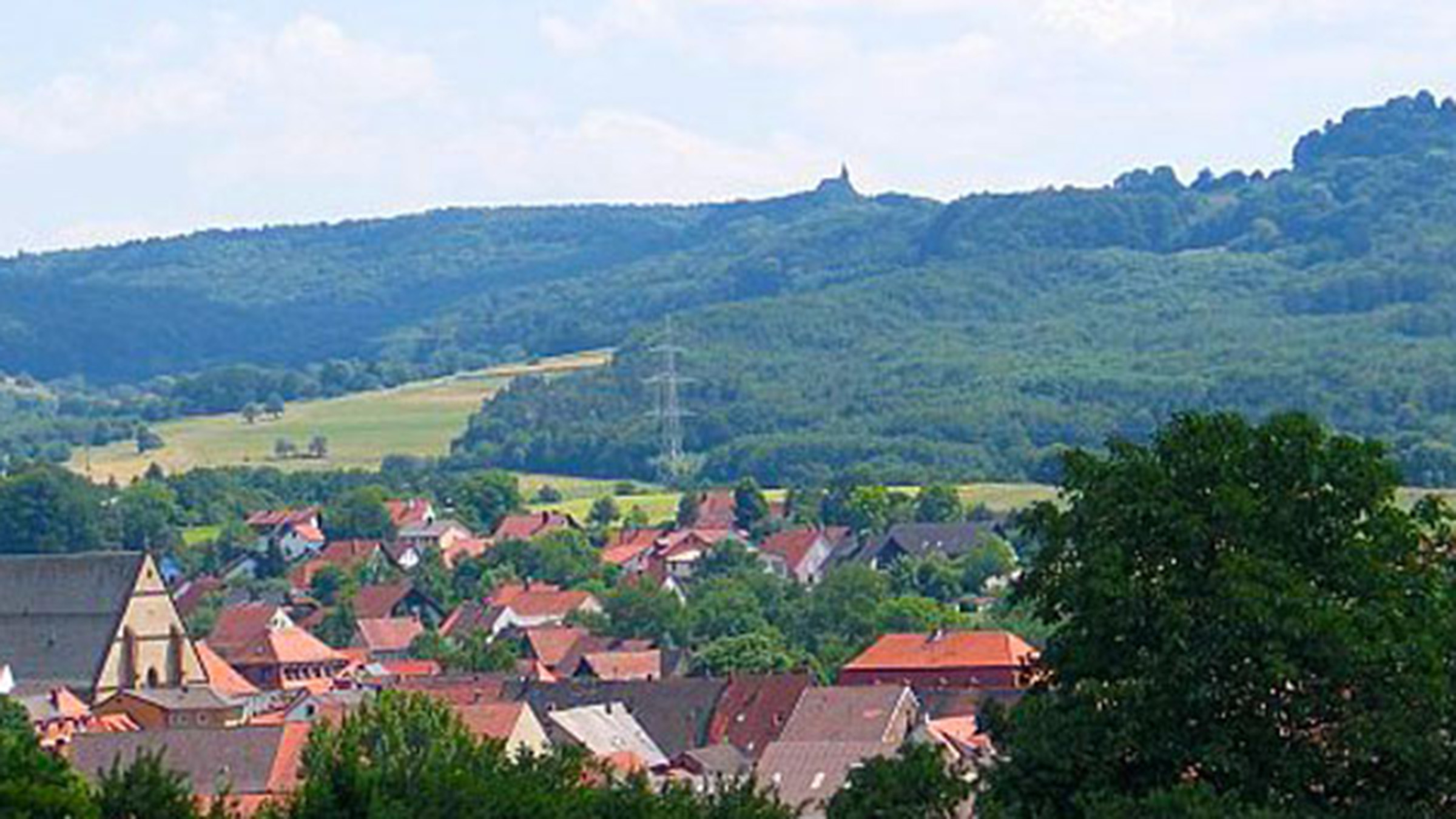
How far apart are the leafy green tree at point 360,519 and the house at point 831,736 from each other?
85585 mm

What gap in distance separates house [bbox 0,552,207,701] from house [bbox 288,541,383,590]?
4653 cm

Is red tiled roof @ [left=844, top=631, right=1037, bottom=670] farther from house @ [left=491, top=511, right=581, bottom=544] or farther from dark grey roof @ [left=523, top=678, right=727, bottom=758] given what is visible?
house @ [left=491, top=511, right=581, bottom=544]

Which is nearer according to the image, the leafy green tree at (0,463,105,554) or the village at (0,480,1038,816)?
the village at (0,480,1038,816)

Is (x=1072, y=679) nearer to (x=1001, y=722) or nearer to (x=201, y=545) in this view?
(x=1001, y=722)

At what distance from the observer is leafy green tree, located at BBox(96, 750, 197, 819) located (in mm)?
39406

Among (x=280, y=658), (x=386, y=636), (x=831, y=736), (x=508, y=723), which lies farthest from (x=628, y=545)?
(x=508, y=723)

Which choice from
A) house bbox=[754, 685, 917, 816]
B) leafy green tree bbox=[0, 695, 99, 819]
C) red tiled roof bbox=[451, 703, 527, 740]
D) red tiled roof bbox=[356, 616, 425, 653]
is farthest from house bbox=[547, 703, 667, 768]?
leafy green tree bbox=[0, 695, 99, 819]

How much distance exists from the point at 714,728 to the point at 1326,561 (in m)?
60.2

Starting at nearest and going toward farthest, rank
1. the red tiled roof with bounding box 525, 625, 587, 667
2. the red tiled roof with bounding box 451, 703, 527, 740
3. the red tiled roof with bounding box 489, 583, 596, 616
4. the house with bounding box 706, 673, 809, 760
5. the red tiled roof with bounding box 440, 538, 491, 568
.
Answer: the red tiled roof with bounding box 451, 703, 527, 740, the house with bounding box 706, 673, 809, 760, the red tiled roof with bounding box 525, 625, 587, 667, the red tiled roof with bounding box 489, 583, 596, 616, the red tiled roof with bounding box 440, 538, 491, 568

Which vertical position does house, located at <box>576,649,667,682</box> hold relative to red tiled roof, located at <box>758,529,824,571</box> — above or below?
above

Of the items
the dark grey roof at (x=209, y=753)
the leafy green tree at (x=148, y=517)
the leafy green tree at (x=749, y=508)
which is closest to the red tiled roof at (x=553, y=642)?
the dark grey roof at (x=209, y=753)

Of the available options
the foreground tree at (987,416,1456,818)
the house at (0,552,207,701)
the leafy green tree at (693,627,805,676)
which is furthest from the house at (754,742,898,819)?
A: the foreground tree at (987,416,1456,818)

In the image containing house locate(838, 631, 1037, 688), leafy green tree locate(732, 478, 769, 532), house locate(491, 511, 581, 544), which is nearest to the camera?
house locate(838, 631, 1037, 688)

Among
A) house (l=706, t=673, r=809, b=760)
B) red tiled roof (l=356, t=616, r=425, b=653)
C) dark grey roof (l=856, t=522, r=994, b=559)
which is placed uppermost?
house (l=706, t=673, r=809, b=760)
